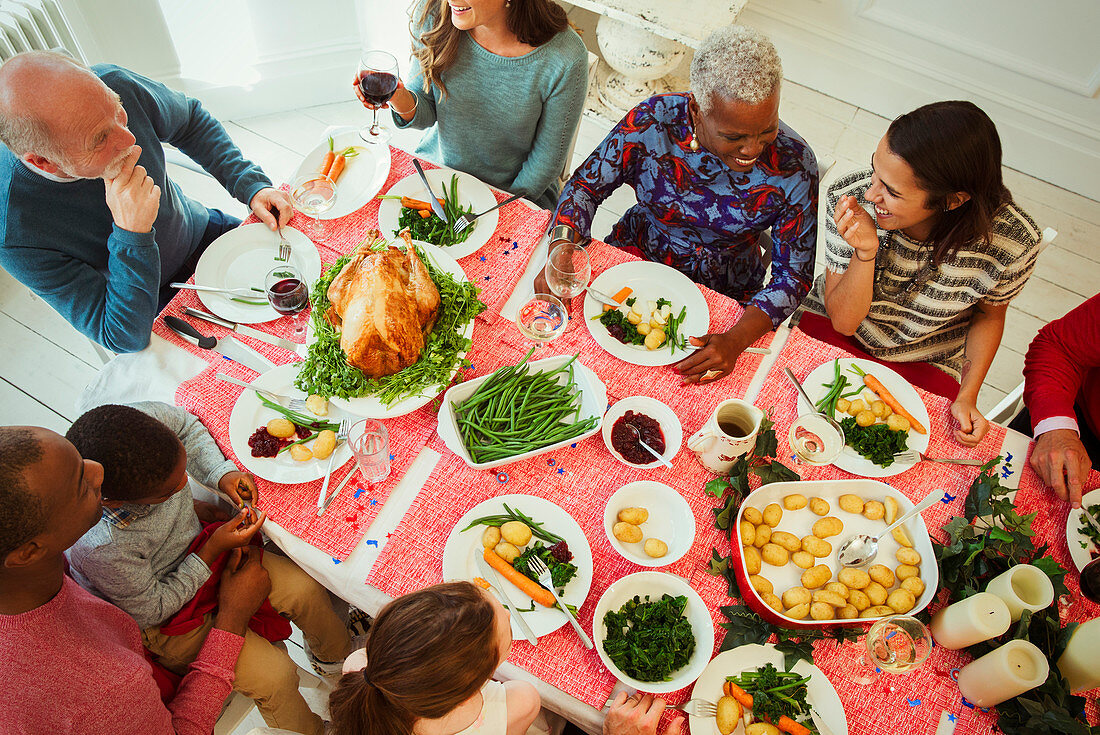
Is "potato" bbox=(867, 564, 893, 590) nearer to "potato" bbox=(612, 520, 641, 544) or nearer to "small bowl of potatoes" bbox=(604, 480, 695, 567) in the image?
"small bowl of potatoes" bbox=(604, 480, 695, 567)

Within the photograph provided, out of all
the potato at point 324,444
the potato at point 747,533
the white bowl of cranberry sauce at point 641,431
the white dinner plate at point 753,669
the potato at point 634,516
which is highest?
the potato at point 324,444

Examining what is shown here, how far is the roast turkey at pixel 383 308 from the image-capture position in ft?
5.98

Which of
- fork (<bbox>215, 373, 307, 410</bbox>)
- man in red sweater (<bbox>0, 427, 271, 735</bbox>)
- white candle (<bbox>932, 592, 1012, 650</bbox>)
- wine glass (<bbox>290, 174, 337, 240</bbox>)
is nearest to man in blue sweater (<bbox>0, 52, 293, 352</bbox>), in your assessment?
wine glass (<bbox>290, 174, 337, 240</bbox>)

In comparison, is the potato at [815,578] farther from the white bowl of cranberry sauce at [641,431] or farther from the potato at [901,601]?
the white bowl of cranberry sauce at [641,431]

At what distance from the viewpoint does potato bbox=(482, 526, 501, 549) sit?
5.71 feet

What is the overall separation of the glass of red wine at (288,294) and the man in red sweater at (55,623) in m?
0.65

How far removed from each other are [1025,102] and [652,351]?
3933mm

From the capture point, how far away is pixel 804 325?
8.93 ft

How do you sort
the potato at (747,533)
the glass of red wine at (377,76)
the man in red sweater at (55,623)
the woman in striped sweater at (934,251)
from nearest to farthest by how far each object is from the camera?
the man in red sweater at (55,623), the potato at (747,533), the woman in striped sweater at (934,251), the glass of red wine at (377,76)

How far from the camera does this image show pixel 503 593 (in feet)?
5.48

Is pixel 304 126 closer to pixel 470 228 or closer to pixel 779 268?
pixel 470 228

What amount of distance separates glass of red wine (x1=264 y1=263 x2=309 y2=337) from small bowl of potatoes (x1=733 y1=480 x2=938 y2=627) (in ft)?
4.57

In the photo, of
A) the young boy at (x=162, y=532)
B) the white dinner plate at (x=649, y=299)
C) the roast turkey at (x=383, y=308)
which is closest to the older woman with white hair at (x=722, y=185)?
the white dinner plate at (x=649, y=299)

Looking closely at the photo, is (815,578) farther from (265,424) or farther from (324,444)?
(265,424)
